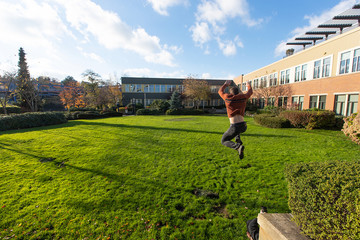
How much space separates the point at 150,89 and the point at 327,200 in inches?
1689

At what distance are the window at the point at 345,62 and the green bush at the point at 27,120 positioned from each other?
1180 inches

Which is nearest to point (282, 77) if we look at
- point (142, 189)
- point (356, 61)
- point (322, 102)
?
point (322, 102)

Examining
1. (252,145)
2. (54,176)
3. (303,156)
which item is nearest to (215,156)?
(252,145)

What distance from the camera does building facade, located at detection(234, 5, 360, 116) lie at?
1445cm

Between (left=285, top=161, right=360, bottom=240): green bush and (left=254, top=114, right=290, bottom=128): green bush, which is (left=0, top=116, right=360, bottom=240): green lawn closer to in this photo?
(left=285, top=161, right=360, bottom=240): green bush

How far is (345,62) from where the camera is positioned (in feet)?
49.8

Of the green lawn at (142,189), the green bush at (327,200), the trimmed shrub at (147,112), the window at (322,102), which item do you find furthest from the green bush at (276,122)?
the trimmed shrub at (147,112)

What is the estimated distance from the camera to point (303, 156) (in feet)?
22.7

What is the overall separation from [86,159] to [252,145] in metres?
8.11

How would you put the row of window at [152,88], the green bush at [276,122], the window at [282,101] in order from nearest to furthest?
1. the green bush at [276,122]
2. the window at [282,101]
3. the row of window at [152,88]

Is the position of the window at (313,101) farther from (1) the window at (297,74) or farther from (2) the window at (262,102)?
(2) the window at (262,102)

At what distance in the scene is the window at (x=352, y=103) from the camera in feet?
46.5

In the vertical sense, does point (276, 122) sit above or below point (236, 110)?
below

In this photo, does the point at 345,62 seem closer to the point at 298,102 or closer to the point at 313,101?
A: the point at 313,101
